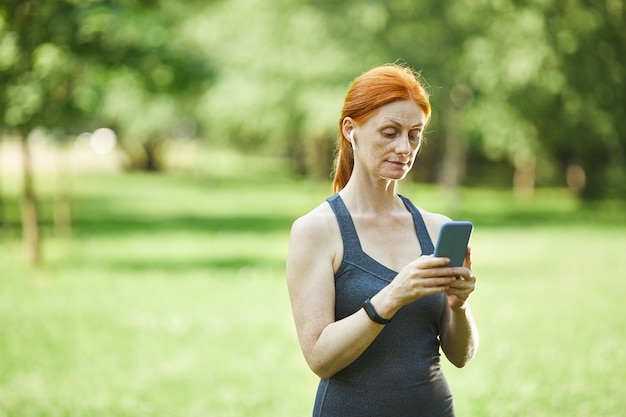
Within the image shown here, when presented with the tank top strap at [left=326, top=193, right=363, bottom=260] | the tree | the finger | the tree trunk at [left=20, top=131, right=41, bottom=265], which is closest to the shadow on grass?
the tree trunk at [left=20, top=131, right=41, bottom=265]

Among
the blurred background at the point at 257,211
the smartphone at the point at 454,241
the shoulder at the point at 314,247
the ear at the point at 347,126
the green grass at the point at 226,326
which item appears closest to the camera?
the smartphone at the point at 454,241

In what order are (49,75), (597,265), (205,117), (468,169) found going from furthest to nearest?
(468,169), (205,117), (597,265), (49,75)

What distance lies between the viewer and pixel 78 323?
9.68 metres

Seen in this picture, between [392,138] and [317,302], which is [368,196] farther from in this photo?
[317,302]

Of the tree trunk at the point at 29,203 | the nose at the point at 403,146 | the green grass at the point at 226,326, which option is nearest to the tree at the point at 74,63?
the tree trunk at the point at 29,203

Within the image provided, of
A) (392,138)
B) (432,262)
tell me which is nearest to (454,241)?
(432,262)

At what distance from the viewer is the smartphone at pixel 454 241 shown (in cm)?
229

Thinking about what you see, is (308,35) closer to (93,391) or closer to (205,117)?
(205,117)

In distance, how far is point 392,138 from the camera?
258cm

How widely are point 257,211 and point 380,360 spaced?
83.1 ft

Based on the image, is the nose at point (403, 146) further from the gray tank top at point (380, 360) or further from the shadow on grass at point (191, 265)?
the shadow on grass at point (191, 265)

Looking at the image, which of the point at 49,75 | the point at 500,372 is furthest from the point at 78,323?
the point at 500,372

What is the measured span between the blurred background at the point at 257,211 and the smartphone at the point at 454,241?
7.63 ft

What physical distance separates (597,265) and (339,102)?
906 centimetres
